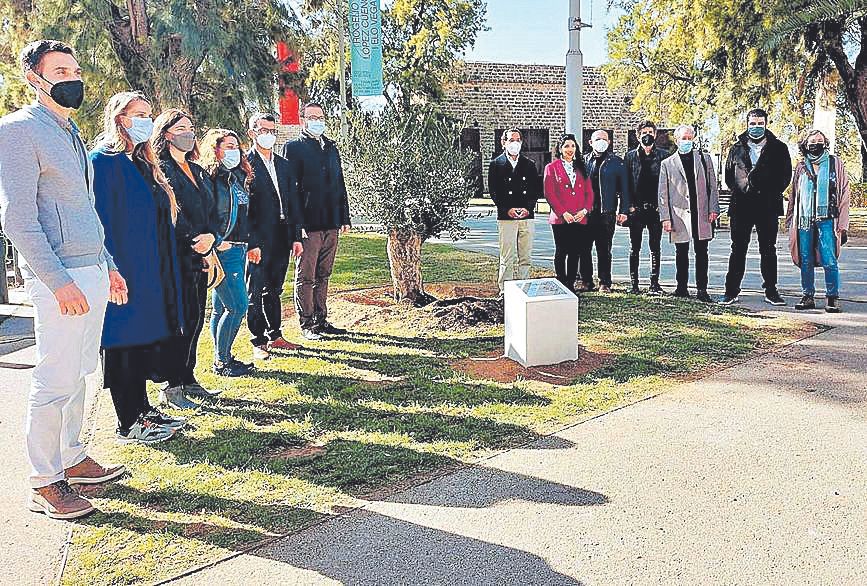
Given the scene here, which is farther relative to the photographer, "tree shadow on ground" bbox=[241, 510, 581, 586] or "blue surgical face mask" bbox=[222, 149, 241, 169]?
"blue surgical face mask" bbox=[222, 149, 241, 169]

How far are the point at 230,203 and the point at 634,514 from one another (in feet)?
12.8

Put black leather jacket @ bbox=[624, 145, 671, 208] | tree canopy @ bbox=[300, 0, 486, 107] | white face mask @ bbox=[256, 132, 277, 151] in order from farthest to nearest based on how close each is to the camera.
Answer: tree canopy @ bbox=[300, 0, 486, 107] → black leather jacket @ bbox=[624, 145, 671, 208] → white face mask @ bbox=[256, 132, 277, 151]

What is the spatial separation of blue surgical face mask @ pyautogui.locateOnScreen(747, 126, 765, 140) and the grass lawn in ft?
6.43

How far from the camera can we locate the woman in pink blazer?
9531 mm

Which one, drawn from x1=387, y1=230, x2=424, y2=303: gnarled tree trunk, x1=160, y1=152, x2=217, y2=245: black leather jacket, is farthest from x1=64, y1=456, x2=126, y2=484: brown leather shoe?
x1=387, y1=230, x2=424, y2=303: gnarled tree trunk

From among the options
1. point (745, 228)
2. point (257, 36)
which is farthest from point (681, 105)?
point (745, 228)

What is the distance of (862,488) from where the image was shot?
14.5ft

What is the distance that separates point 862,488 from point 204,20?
46.6 feet

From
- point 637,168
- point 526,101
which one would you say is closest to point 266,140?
point 637,168

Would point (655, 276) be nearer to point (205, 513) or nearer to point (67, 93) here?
point (205, 513)

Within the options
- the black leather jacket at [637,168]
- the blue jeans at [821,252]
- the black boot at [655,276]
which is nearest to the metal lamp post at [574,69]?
the black leather jacket at [637,168]

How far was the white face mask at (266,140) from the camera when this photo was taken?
7318 mm

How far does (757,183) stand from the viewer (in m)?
8.96

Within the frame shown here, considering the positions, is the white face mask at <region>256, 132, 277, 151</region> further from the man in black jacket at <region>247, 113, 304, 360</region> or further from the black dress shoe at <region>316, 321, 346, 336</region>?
the black dress shoe at <region>316, 321, 346, 336</region>
